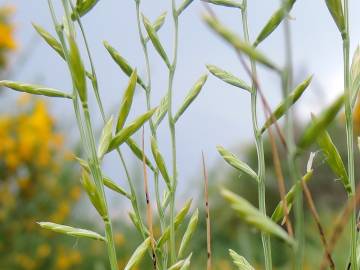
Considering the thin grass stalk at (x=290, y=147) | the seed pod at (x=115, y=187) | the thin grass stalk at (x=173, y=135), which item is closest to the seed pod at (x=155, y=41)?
the thin grass stalk at (x=173, y=135)

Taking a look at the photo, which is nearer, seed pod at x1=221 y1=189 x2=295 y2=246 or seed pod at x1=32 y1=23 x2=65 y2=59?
seed pod at x1=221 y1=189 x2=295 y2=246

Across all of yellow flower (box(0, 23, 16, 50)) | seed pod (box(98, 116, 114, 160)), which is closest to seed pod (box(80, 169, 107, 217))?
seed pod (box(98, 116, 114, 160))

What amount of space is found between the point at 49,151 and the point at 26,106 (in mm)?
359

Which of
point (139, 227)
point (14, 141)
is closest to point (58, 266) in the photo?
point (14, 141)

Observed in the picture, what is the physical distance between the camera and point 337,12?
473 millimetres

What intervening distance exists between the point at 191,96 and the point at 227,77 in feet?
0.14

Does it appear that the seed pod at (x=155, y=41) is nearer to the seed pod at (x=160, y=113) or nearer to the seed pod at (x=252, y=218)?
the seed pod at (x=160, y=113)

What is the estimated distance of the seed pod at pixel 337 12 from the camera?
1.54 ft

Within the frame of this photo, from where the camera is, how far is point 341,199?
24.5ft

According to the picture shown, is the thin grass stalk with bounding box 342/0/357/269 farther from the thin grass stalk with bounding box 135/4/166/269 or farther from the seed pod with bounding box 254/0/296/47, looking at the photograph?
the thin grass stalk with bounding box 135/4/166/269

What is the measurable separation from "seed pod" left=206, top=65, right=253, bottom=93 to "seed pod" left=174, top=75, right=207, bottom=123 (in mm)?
21

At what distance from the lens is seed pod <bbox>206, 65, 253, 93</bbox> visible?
1.75ft

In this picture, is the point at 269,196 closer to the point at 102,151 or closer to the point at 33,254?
the point at 33,254

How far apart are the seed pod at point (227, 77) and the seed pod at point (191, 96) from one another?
0.8 inches
